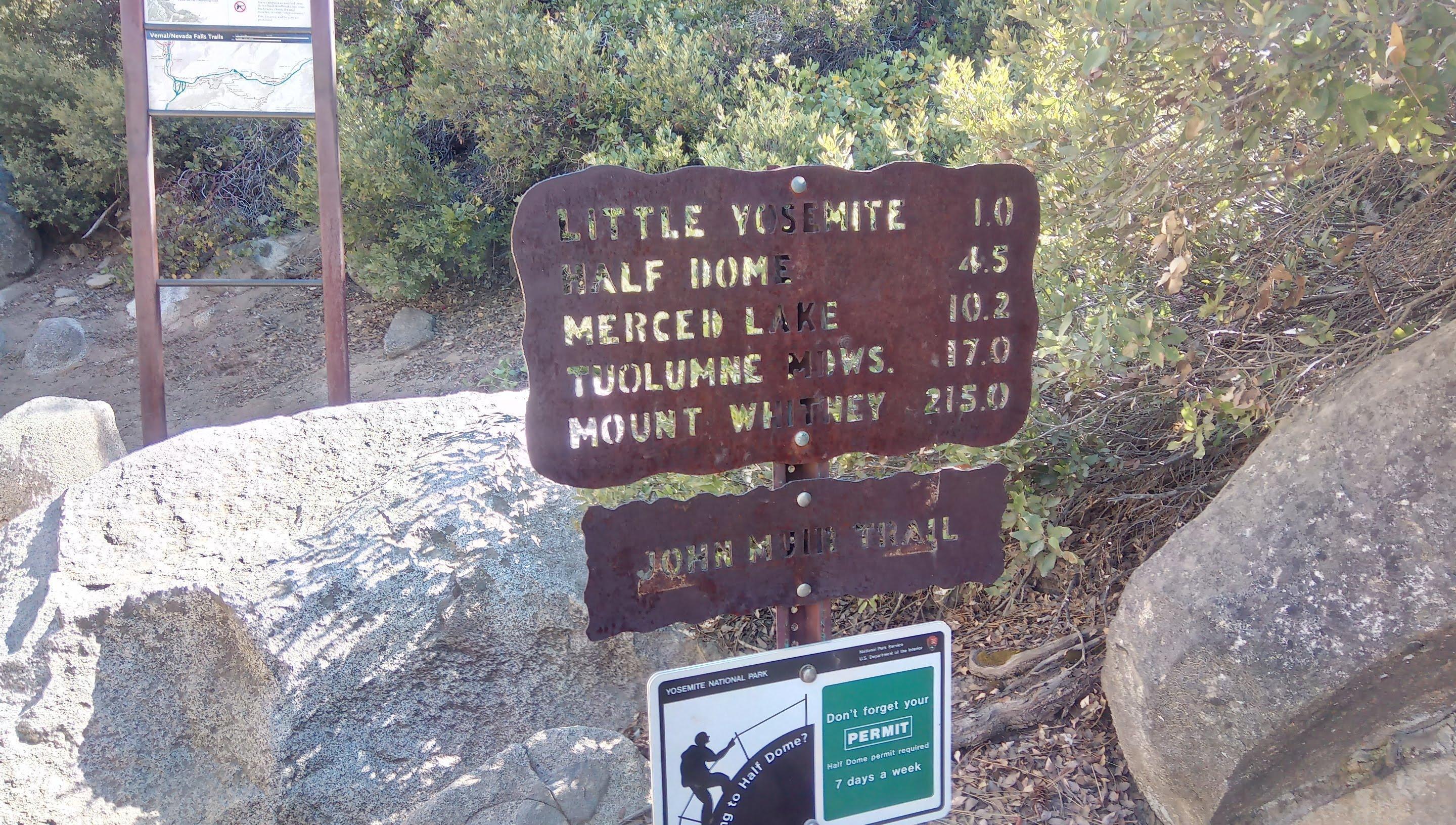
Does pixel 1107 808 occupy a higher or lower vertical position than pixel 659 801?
lower

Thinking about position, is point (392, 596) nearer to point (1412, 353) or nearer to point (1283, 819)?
point (1283, 819)

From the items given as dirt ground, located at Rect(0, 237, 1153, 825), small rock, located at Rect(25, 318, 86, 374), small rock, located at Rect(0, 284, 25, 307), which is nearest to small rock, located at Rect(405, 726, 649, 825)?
dirt ground, located at Rect(0, 237, 1153, 825)

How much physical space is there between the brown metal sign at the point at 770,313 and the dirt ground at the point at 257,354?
4.79m

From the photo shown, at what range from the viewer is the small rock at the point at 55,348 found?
895cm

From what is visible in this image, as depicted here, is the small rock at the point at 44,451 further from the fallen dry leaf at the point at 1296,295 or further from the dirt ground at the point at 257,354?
the fallen dry leaf at the point at 1296,295

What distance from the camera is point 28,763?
2.91 m

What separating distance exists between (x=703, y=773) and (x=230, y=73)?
203 inches

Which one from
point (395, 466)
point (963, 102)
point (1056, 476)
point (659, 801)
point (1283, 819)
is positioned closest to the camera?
point (659, 801)

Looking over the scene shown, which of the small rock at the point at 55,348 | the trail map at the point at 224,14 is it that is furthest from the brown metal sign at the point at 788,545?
the small rock at the point at 55,348

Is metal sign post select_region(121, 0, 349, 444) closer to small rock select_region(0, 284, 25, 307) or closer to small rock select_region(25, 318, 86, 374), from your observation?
small rock select_region(25, 318, 86, 374)

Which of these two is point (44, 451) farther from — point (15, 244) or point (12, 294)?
point (15, 244)

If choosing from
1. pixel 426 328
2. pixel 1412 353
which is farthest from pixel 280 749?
pixel 426 328

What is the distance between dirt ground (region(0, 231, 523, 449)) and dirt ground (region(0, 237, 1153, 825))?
13 millimetres

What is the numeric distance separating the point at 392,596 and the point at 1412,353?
2.71 metres
